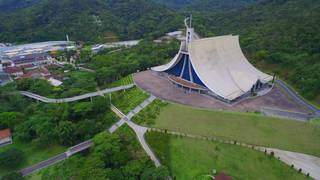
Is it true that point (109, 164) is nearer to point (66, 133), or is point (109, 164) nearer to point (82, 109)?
point (66, 133)

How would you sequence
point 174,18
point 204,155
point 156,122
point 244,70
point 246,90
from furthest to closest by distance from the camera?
point 174,18
point 244,70
point 246,90
point 156,122
point 204,155

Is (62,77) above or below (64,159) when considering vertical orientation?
above

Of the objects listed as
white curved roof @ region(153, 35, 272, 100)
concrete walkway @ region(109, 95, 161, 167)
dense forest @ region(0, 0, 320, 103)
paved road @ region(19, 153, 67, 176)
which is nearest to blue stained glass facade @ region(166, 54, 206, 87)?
white curved roof @ region(153, 35, 272, 100)

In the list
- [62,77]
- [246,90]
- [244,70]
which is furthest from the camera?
[62,77]

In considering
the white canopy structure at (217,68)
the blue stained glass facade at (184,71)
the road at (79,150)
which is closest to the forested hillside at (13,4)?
the blue stained glass facade at (184,71)

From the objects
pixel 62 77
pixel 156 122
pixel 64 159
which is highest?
pixel 62 77

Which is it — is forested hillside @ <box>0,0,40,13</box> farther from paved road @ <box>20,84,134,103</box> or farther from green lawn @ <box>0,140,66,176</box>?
green lawn @ <box>0,140,66,176</box>

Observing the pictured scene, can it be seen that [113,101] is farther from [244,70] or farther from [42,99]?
[244,70]

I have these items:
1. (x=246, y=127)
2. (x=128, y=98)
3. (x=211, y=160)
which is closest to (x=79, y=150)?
(x=128, y=98)

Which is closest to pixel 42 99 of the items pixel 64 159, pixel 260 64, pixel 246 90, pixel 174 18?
pixel 64 159
